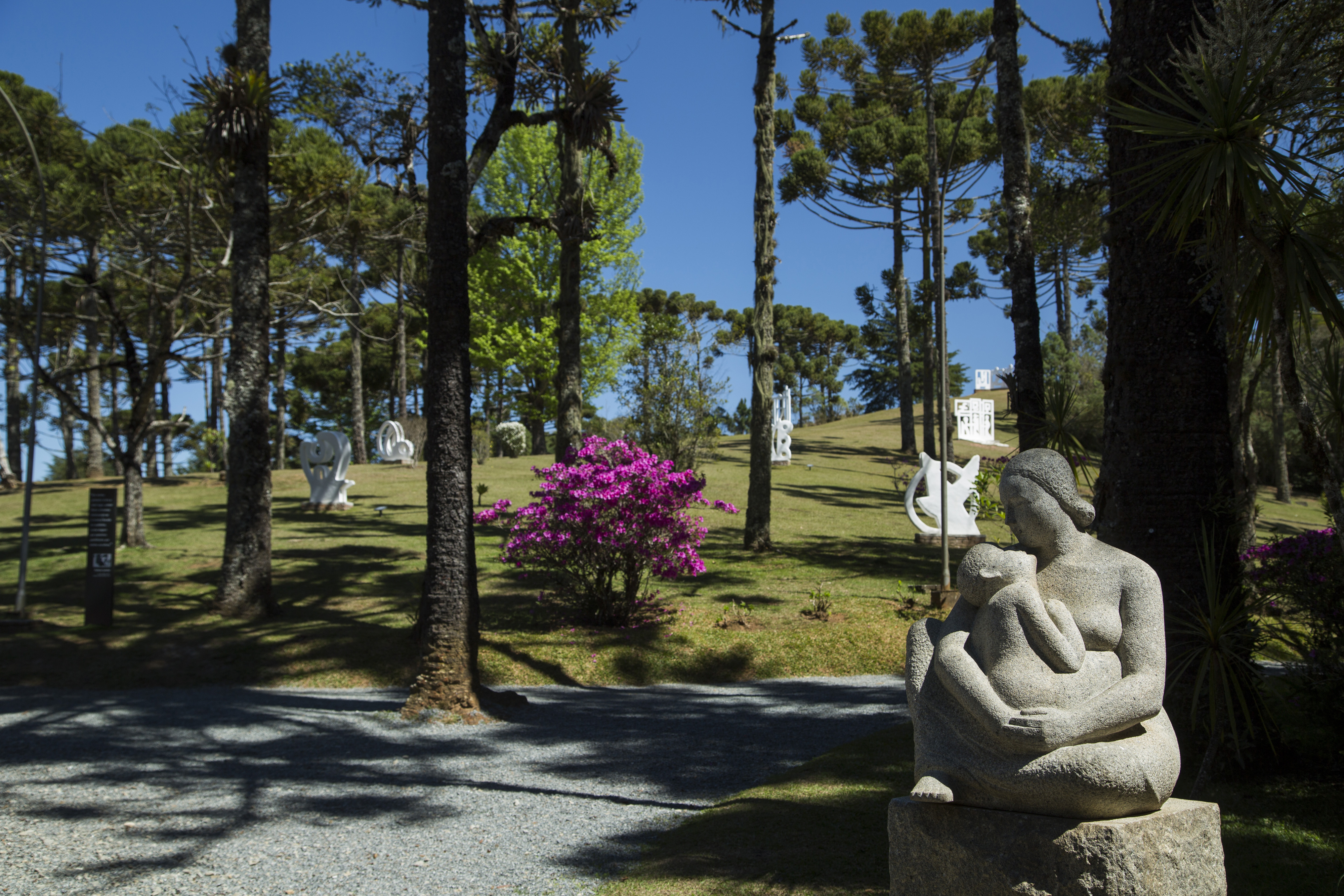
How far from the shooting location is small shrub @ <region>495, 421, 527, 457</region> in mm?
32781

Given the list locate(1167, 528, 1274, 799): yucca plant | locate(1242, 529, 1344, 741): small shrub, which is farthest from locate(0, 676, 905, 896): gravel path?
locate(1242, 529, 1344, 741): small shrub

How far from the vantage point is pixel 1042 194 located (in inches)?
373

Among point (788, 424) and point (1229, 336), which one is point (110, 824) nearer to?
point (1229, 336)

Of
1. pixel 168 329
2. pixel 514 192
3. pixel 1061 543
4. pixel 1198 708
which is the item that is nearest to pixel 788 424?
pixel 514 192

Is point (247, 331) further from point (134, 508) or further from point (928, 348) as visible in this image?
point (928, 348)

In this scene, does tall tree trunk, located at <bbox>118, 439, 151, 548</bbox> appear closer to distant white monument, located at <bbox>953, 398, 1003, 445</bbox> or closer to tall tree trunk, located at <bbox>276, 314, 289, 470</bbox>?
tall tree trunk, located at <bbox>276, 314, 289, 470</bbox>

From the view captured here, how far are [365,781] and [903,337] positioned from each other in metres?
27.5

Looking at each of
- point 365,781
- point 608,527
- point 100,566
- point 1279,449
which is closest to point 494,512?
point 608,527

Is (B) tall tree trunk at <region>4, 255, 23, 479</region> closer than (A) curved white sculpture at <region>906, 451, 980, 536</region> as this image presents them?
No

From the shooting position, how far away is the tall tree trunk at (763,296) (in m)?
15.1

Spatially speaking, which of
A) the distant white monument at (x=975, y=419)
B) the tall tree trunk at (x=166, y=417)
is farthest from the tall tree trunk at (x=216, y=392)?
the distant white monument at (x=975, y=419)

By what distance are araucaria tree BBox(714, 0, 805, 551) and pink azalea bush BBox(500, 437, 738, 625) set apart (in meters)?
4.11

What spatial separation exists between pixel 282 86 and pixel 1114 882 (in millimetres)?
12650

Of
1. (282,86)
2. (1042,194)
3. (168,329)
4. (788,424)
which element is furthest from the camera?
(788,424)
